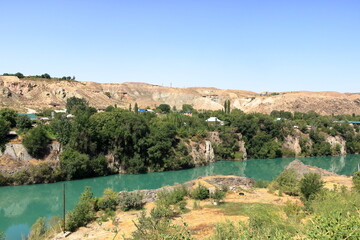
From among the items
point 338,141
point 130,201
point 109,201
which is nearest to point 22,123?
point 109,201

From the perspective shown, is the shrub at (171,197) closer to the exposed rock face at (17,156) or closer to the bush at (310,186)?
the bush at (310,186)

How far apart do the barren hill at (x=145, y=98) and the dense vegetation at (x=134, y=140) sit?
32.6 metres

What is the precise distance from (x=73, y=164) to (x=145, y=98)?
72.7 meters

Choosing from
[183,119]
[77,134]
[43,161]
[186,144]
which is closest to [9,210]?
[43,161]

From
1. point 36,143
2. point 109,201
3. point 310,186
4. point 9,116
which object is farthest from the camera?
point 9,116

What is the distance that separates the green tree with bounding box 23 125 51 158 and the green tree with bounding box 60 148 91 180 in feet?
8.16

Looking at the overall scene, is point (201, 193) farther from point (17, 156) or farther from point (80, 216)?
point (17, 156)

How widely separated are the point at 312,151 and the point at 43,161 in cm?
4344

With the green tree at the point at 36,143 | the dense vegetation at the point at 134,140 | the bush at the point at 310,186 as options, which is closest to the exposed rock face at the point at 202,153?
the dense vegetation at the point at 134,140

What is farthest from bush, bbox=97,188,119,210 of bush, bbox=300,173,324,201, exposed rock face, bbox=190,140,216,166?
exposed rock face, bbox=190,140,216,166

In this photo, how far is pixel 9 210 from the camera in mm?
23656

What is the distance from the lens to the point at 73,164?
31.3 m

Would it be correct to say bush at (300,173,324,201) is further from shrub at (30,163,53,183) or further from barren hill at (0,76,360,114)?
barren hill at (0,76,360,114)

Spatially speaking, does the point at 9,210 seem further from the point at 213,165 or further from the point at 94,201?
the point at 213,165
